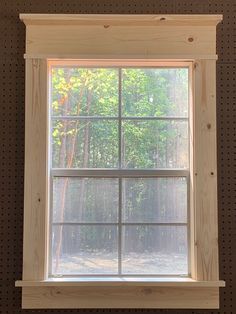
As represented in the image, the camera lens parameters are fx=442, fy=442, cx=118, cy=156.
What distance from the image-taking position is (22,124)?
2.56 metres

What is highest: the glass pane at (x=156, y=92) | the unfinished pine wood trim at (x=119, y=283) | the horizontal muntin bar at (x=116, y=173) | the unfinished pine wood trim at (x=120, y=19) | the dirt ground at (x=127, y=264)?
the unfinished pine wood trim at (x=120, y=19)

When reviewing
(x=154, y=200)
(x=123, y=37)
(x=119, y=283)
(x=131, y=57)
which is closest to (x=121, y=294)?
(x=119, y=283)

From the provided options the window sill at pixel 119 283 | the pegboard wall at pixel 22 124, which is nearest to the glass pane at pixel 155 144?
the pegboard wall at pixel 22 124

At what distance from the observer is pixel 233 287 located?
2516mm

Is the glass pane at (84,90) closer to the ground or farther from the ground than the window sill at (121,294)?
farther from the ground

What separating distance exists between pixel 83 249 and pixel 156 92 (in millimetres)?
1022

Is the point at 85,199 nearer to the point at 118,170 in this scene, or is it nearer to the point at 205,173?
the point at 118,170

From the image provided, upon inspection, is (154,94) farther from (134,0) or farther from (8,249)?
(8,249)

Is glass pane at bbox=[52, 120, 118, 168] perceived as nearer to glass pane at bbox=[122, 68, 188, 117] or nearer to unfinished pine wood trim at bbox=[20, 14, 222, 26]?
glass pane at bbox=[122, 68, 188, 117]

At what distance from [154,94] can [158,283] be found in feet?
3.58

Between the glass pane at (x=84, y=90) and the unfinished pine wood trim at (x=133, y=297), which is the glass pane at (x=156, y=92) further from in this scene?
the unfinished pine wood trim at (x=133, y=297)

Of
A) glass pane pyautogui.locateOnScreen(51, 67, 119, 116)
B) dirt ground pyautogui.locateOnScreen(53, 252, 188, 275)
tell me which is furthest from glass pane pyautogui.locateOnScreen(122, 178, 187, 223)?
glass pane pyautogui.locateOnScreen(51, 67, 119, 116)

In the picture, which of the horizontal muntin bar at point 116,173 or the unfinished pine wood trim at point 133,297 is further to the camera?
the horizontal muntin bar at point 116,173

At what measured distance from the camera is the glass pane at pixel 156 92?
2.63 m
